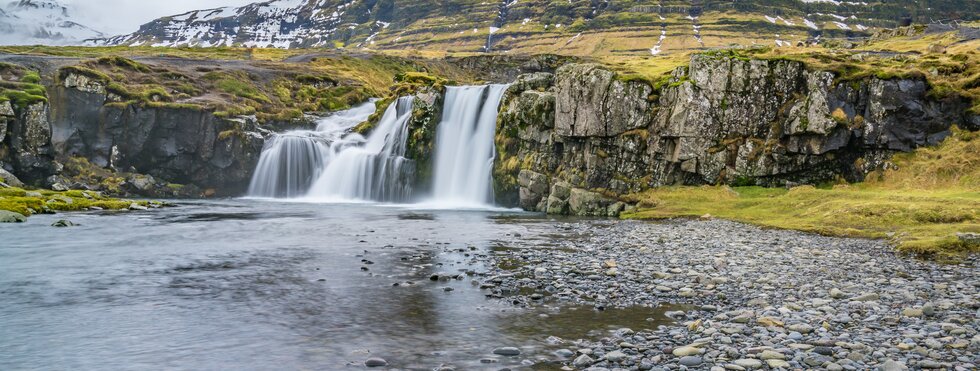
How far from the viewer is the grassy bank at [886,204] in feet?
86.9

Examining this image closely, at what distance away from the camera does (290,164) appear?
7662 cm

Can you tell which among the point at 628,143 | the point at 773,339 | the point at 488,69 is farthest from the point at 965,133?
the point at 488,69

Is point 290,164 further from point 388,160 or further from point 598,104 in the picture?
point 598,104

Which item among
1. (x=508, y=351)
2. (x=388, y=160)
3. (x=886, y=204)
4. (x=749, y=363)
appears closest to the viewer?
(x=749, y=363)

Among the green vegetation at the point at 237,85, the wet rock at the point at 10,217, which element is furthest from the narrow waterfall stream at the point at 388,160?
the wet rock at the point at 10,217

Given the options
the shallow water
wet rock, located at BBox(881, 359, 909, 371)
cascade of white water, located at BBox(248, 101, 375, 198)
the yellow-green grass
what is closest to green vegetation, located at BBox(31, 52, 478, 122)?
cascade of white water, located at BBox(248, 101, 375, 198)

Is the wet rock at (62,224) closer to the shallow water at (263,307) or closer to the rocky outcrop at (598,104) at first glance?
the shallow water at (263,307)

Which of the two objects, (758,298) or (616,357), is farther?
(758,298)

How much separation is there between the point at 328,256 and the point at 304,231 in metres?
12.1

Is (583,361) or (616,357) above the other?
(616,357)

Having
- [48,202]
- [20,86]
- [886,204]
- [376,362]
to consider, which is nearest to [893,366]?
[376,362]

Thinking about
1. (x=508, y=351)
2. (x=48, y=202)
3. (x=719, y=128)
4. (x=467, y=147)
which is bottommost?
(x=48, y=202)

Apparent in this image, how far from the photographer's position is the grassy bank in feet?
86.9

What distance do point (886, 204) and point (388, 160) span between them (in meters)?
50.9
